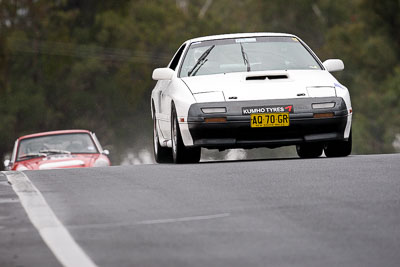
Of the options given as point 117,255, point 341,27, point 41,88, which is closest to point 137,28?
point 41,88

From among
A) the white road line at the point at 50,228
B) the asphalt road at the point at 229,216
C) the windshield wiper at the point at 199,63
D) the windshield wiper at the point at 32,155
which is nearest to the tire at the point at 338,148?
the windshield wiper at the point at 199,63

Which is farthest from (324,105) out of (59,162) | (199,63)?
(59,162)

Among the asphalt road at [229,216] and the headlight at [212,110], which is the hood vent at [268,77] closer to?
the headlight at [212,110]

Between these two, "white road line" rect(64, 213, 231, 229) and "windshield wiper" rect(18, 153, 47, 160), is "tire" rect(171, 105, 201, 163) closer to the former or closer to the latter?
"white road line" rect(64, 213, 231, 229)

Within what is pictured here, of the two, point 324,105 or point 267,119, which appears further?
point 324,105

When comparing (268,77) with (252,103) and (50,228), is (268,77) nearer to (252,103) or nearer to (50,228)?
(252,103)

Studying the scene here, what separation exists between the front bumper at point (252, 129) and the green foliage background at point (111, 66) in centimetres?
4580

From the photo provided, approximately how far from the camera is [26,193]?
29.3ft

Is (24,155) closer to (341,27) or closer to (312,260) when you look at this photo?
(312,260)

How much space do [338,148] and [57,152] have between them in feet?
22.4

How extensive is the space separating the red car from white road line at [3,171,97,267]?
8500 mm

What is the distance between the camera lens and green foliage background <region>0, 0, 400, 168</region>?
60188mm

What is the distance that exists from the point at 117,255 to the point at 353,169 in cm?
467

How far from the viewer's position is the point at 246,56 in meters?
13.5
